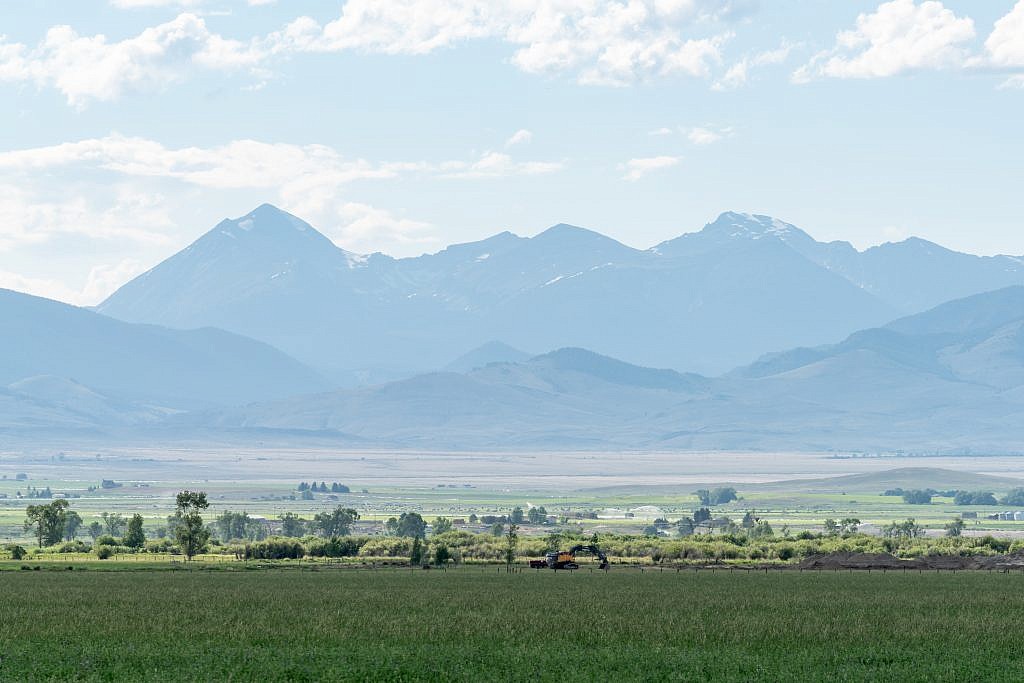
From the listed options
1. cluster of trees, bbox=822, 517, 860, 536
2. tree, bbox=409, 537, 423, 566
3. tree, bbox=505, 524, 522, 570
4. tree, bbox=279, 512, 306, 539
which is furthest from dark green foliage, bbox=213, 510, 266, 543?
cluster of trees, bbox=822, 517, 860, 536

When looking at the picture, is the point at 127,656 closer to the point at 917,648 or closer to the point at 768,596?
the point at 917,648

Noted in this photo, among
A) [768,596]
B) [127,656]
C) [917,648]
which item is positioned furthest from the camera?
[768,596]

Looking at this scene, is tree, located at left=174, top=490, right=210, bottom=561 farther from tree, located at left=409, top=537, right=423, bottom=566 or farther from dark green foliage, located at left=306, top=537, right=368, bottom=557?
tree, located at left=409, top=537, right=423, bottom=566

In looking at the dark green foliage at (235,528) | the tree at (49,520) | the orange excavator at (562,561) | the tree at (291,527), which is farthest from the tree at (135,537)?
the orange excavator at (562,561)

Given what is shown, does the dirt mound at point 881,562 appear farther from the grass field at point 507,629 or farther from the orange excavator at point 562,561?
the grass field at point 507,629

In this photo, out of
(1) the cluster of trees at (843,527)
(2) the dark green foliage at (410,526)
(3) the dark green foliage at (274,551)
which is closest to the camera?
(3) the dark green foliage at (274,551)

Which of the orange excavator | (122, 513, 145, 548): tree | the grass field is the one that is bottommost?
the grass field

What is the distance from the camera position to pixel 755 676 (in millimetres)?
54062

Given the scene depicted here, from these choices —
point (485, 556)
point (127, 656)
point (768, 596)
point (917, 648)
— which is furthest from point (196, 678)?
point (485, 556)

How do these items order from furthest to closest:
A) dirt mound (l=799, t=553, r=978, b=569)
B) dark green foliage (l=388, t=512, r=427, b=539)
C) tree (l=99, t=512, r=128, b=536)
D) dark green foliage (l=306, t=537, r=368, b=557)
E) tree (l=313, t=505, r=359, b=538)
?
tree (l=99, t=512, r=128, b=536) < tree (l=313, t=505, r=359, b=538) < dark green foliage (l=388, t=512, r=427, b=539) < dark green foliage (l=306, t=537, r=368, b=557) < dirt mound (l=799, t=553, r=978, b=569)

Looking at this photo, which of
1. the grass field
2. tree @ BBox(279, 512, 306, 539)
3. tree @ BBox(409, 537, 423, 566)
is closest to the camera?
the grass field

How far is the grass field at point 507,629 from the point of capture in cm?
5569

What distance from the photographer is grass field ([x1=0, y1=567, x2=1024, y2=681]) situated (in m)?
55.7

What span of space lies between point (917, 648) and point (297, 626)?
25.7 metres
